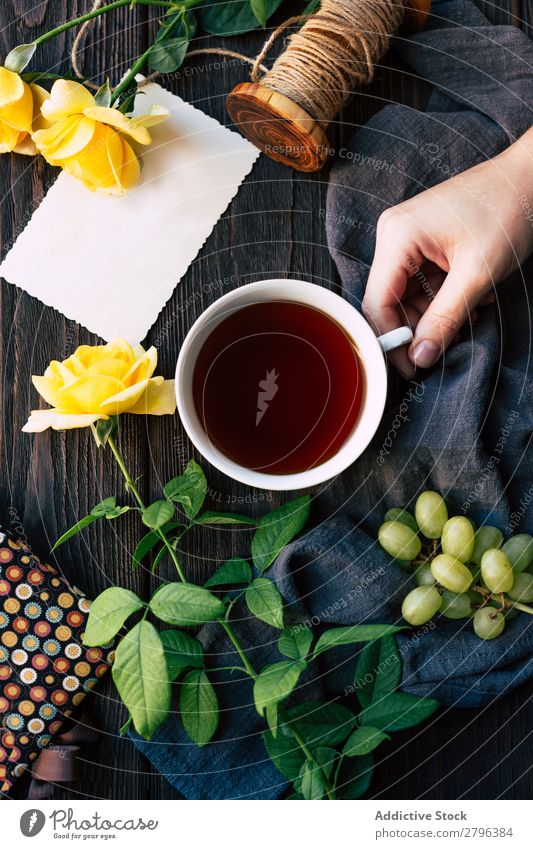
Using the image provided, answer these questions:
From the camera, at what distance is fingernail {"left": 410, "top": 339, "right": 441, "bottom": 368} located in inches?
21.4

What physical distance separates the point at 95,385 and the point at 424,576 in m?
0.27

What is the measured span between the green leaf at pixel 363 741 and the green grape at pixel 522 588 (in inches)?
5.2

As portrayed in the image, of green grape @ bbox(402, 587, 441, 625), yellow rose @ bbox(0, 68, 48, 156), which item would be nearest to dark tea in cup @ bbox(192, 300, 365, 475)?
green grape @ bbox(402, 587, 441, 625)

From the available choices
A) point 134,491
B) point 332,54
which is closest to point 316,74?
point 332,54

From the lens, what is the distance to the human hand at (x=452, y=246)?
543 mm

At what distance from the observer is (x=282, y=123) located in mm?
549

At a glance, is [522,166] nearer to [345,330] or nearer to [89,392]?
[345,330]

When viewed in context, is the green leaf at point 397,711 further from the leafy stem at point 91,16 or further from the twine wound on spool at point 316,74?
the leafy stem at point 91,16

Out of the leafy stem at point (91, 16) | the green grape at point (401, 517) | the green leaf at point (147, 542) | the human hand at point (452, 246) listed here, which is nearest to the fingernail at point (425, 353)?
the human hand at point (452, 246)

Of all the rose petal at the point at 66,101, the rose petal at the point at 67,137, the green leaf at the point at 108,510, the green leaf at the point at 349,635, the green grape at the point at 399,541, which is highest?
the rose petal at the point at 66,101

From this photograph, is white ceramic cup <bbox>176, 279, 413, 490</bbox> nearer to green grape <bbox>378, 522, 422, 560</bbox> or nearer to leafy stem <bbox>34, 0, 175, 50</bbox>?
green grape <bbox>378, 522, 422, 560</bbox>
